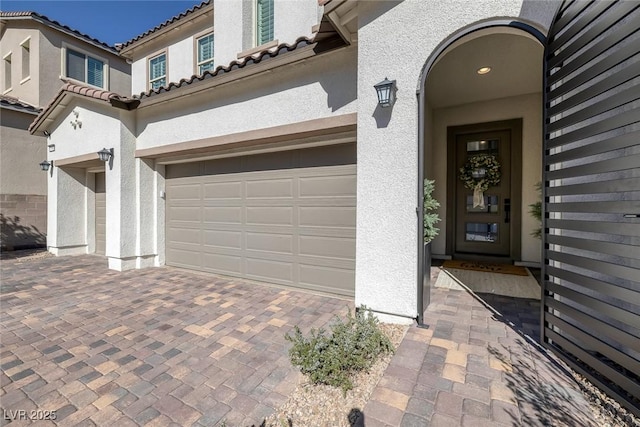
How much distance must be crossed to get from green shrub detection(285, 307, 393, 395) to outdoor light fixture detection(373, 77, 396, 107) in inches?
105

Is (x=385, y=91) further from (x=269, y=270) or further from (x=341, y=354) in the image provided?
(x=269, y=270)

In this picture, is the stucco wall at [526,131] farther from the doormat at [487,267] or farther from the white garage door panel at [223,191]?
the white garage door panel at [223,191]

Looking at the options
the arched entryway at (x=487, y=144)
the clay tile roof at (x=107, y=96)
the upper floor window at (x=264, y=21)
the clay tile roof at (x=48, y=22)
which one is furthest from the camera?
the clay tile roof at (x=48, y=22)

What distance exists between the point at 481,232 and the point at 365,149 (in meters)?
4.93

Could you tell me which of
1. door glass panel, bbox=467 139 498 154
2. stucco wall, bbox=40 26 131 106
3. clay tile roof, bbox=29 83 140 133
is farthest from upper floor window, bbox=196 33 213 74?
door glass panel, bbox=467 139 498 154

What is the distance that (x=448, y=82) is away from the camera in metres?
5.57

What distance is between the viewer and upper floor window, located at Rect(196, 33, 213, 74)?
27.7 feet

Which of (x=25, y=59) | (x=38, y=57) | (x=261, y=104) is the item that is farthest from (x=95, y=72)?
(x=261, y=104)

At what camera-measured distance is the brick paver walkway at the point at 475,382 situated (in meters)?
2.07

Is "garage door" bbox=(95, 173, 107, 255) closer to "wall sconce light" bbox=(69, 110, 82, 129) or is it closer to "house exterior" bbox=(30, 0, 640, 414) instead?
"house exterior" bbox=(30, 0, 640, 414)

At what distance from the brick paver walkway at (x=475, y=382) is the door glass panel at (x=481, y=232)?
3.58 metres

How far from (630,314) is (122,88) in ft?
60.1

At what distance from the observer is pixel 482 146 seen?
6.89 metres

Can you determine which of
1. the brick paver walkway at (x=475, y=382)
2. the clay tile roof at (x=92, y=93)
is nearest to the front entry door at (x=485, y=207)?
the brick paver walkway at (x=475, y=382)
